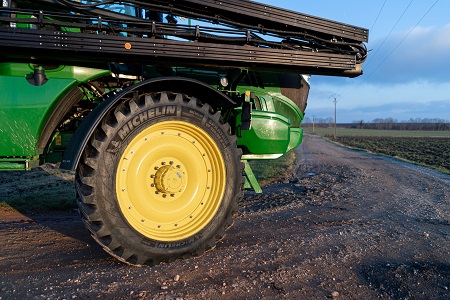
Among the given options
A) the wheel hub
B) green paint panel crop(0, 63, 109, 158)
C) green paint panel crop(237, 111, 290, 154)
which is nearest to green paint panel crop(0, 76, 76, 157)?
green paint panel crop(0, 63, 109, 158)

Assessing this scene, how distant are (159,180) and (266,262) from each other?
1.26m

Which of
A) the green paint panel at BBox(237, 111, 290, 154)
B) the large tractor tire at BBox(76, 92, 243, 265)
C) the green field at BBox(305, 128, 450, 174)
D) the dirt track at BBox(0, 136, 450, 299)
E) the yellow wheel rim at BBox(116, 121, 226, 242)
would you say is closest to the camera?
the dirt track at BBox(0, 136, 450, 299)

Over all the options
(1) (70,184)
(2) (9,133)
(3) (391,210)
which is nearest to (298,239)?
(3) (391,210)

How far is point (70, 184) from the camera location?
834 cm

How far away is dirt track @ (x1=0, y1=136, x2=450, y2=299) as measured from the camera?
8.98 ft

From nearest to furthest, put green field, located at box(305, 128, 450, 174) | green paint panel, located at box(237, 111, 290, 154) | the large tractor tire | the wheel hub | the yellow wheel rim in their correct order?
1. the large tractor tire
2. the yellow wheel rim
3. the wheel hub
4. green paint panel, located at box(237, 111, 290, 154)
5. green field, located at box(305, 128, 450, 174)

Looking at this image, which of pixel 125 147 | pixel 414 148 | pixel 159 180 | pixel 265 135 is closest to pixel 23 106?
pixel 125 147

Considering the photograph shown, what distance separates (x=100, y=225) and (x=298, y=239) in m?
2.17

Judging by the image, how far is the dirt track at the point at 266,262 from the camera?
2.74m

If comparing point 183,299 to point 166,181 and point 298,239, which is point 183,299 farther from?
point 298,239

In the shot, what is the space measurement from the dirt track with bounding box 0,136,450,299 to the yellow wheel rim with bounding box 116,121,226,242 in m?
0.39

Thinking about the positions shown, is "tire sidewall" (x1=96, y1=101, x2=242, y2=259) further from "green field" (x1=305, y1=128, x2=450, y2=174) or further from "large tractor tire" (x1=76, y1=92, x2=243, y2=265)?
"green field" (x1=305, y1=128, x2=450, y2=174)

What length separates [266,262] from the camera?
3.29 metres

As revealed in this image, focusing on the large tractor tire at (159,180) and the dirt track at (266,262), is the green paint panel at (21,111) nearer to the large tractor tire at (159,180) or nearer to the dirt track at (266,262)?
the large tractor tire at (159,180)
